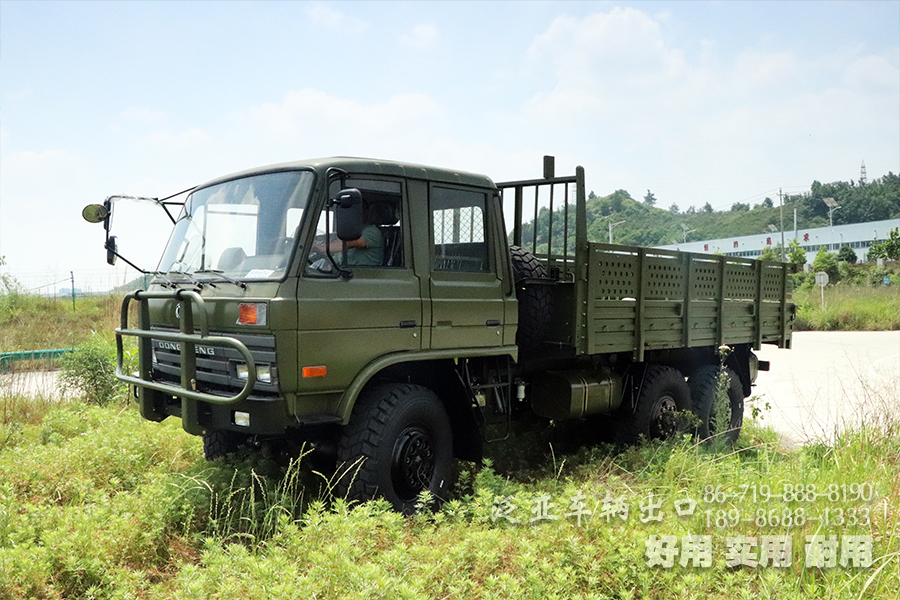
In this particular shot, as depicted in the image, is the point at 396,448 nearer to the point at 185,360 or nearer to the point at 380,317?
the point at 380,317

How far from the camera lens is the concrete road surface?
21.0 feet

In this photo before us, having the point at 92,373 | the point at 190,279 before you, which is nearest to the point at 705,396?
the point at 190,279

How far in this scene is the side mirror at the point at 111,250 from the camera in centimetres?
560

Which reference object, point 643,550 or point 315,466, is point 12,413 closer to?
point 315,466

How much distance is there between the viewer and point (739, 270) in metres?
8.45

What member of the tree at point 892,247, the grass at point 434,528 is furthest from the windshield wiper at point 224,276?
the tree at point 892,247

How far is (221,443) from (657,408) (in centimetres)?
428

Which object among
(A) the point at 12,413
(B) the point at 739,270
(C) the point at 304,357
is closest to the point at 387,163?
(C) the point at 304,357

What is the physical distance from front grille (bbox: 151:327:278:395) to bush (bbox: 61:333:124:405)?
4125 millimetres

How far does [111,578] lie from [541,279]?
3.97 m

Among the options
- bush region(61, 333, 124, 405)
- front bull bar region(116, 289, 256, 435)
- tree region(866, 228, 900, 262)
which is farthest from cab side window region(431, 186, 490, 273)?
tree region(866, 228, 900, 262)

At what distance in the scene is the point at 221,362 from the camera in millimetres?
4895

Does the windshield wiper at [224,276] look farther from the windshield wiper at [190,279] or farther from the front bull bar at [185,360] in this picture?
the front bull bar at [185,360]

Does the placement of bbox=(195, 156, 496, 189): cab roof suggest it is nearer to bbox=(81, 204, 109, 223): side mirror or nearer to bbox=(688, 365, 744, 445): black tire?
bbox=(81, 204, 109, 223): side mirror
